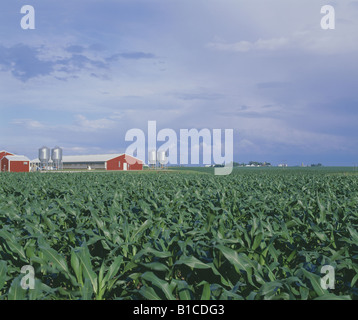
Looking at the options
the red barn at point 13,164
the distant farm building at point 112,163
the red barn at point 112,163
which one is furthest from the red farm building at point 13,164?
the red barn at point 112,163

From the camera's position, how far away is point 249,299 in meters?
2.83

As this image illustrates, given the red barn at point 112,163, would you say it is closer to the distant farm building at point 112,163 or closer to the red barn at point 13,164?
the distant farm building at point 112,163

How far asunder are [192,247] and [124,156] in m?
77.3

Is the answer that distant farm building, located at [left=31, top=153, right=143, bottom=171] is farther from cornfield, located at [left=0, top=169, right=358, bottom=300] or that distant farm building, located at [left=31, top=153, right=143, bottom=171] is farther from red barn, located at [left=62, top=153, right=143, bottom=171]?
cornfield, located at [left=0, top=169, right=358, bottom=300]

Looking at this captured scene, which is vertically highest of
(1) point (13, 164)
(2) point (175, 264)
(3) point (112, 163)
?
(3) point (112, 163)

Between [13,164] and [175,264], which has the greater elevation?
[13,164]

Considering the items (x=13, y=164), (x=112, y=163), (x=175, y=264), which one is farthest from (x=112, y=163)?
(x=175, y=264)

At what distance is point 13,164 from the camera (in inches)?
2425

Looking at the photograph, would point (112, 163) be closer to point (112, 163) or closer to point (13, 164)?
point (112, 163)

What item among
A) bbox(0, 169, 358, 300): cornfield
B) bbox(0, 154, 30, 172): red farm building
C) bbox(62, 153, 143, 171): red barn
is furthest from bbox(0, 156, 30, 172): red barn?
bbox(0, 169, 358, 300): cornfield

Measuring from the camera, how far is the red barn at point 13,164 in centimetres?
6131

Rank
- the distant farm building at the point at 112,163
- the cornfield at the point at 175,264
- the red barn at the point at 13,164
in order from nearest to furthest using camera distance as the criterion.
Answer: the cornfield at the point at 175,264, the red barn at the point at 13,164, the distant farm building at the point at 112,163
